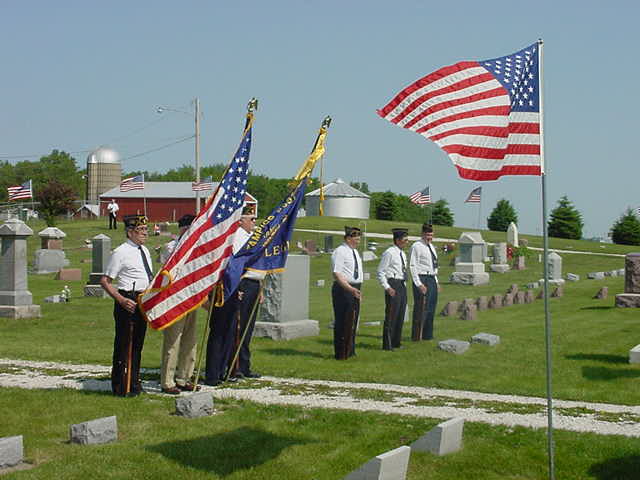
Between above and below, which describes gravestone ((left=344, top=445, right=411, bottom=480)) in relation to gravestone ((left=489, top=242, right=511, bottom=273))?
below

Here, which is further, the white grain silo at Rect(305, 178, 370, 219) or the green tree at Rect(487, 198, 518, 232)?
the white grain silo at Rect(305, 178, 370, 219)

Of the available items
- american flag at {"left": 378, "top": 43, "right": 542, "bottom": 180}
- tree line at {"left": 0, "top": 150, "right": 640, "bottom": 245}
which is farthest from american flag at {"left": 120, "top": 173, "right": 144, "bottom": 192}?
american flag at {"left": 378, "top": 43, "right": 542, "bottom": 180}

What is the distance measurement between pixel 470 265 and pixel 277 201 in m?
78.1

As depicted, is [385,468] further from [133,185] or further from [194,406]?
[133,185]

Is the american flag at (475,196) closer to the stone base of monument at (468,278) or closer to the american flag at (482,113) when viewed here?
the stone base of monument at (468,278)

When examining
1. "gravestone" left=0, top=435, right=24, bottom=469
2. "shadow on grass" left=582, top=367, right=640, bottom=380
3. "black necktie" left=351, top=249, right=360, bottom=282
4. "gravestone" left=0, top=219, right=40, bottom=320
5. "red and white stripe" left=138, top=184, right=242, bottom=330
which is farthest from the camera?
"gravestone" left=0, top=219, right=40, bottom=320

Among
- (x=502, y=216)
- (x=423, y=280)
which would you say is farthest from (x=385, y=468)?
(x=502, y=216)

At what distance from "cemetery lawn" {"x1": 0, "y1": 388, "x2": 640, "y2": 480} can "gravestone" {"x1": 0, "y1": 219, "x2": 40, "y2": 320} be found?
10216 mm

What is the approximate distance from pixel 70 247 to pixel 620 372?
36.4 m

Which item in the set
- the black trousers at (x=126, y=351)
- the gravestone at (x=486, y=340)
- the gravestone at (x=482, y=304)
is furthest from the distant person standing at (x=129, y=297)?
the gravestone at (x=482, y=304)

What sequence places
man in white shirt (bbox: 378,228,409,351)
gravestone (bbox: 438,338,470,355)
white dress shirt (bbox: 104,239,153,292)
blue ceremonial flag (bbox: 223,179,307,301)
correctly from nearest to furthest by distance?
white dress shirt (bbox: 104,239,153,292) < blue ceremonial flag (bbox: 223,179,307,301) < gravestone (bbox: 438,338,470,355) < man in white shirt (bbox: 378,228,409,351)

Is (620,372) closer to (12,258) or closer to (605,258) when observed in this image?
(12,258)

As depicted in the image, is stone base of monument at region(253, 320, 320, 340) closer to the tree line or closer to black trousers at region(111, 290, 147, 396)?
black trousers at region(111, 290, 147, 396)

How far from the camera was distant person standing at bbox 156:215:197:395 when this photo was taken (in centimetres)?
1046
